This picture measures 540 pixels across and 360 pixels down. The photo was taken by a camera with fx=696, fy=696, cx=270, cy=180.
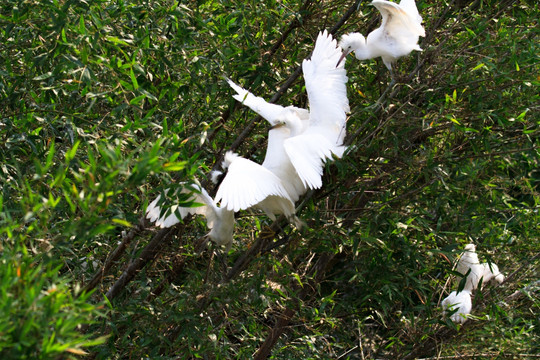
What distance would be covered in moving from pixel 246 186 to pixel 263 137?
31.1 inches

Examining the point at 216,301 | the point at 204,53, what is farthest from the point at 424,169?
the point at 204,53

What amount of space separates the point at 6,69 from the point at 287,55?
1310mm

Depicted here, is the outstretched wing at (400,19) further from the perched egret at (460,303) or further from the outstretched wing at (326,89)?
the perched egret at (460,303)

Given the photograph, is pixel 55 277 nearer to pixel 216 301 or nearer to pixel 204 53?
pixel 216 301

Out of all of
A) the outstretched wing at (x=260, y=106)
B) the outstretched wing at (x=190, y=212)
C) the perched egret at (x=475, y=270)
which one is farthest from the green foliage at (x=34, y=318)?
the perched egret at (x=475, y=270)

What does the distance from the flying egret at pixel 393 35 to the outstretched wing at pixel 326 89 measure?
125 mm

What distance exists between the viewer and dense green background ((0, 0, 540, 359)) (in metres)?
2.59

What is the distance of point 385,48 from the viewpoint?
2.87m

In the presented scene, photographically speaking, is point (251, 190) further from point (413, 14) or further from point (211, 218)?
point (413, 14)

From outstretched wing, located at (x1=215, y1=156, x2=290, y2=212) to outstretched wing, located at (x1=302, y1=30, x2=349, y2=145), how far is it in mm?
392

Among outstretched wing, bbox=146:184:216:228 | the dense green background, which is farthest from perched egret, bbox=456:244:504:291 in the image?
outstretched wing, bbox=146:184:216:228

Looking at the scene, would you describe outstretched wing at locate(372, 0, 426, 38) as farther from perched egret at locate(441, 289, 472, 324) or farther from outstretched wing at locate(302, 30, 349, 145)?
perched egret at locate(441, 289, 472, 324)

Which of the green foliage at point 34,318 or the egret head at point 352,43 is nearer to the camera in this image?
the green foliage at point 34,318

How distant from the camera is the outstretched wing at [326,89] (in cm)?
296
